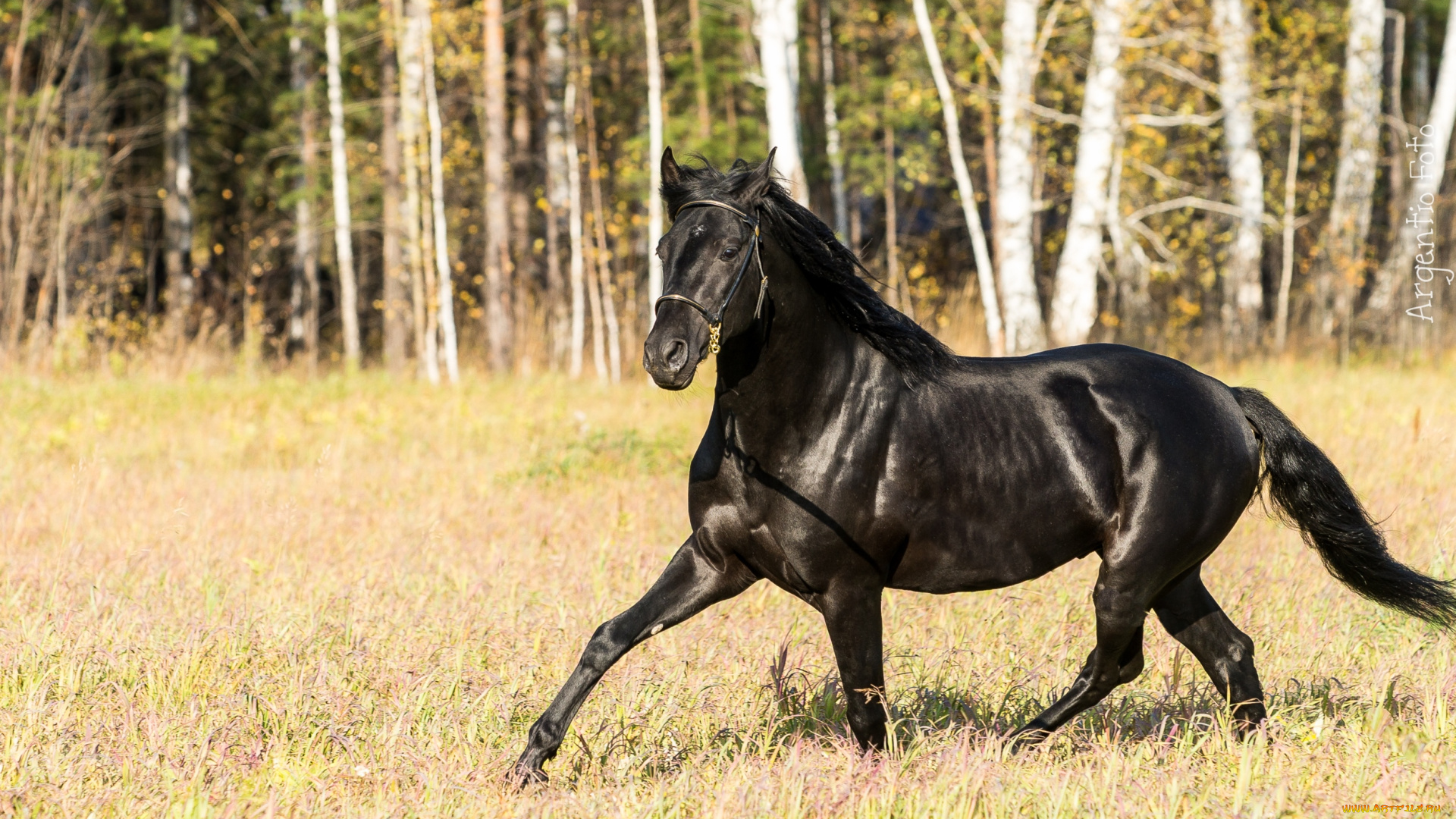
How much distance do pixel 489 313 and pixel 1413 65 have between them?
2233 cm

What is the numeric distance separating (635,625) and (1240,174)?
14.9 metres

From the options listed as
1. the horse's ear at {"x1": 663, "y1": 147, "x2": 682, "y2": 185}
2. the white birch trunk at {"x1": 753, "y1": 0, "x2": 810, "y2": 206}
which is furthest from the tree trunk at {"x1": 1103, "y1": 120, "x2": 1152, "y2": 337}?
the horse's ear at {"x1": 663, "y1": 147, "x2": 682, "y2": 185}

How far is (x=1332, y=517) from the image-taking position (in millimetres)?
4379

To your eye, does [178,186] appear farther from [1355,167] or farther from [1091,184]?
[1355,167]

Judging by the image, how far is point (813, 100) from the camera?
83.5ft

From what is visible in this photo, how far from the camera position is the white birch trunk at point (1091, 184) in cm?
1330

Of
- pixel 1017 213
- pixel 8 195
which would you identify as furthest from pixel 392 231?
pixel 1017 213

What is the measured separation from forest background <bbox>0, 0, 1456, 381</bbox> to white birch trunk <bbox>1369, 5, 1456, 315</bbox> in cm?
7

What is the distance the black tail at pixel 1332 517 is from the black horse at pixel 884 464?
0.60ft

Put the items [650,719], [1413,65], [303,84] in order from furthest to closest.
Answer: [1413,65], [303,84], [650,719]

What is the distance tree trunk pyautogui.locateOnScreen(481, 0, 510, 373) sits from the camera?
56.4ft

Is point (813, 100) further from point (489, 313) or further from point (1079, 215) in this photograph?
point (1079, 215)

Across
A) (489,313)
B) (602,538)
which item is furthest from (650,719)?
(489,313)

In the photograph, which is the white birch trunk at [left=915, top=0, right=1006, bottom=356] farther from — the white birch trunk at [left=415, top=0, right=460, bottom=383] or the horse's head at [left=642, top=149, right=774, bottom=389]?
the horse's head at [left=642, top=149, right=774, bottom=389]
